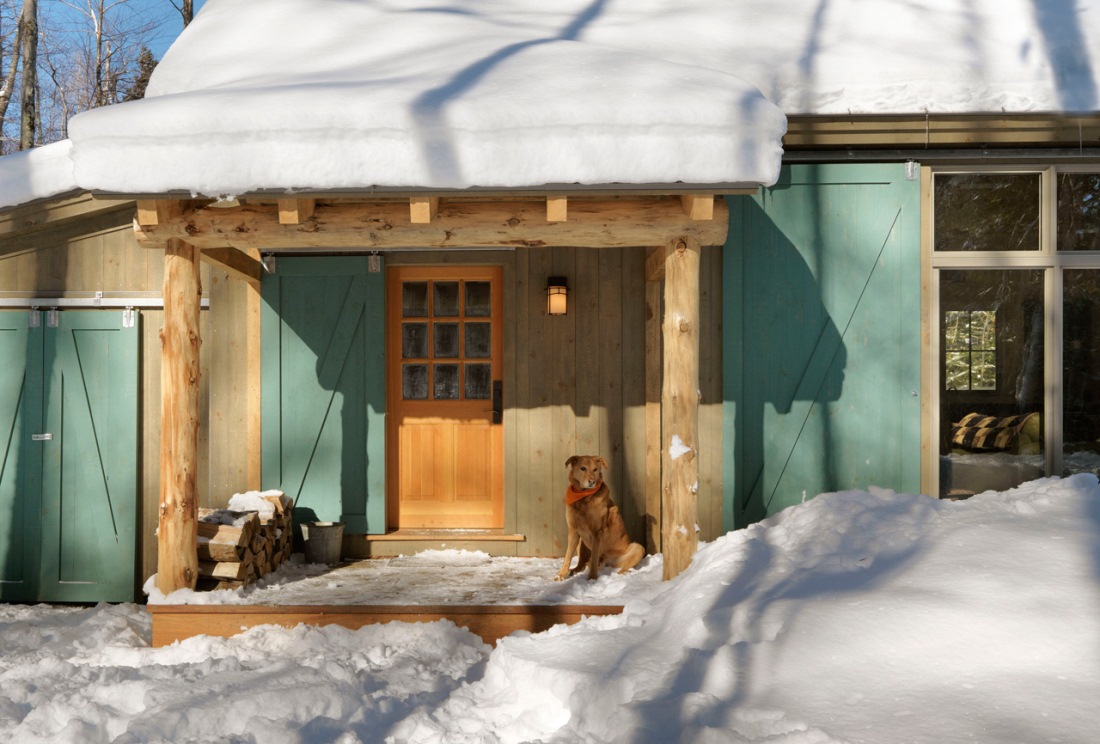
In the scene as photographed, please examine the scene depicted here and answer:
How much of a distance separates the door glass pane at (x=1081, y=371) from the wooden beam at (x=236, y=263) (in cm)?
550

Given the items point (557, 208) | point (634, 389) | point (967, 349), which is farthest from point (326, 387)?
point (967, 349)

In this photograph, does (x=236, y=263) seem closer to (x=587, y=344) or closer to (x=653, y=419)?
(x=587, y=344)

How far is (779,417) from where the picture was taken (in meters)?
5.44

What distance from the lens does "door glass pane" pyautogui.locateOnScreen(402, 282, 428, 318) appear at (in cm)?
605

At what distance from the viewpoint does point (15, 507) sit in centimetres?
568

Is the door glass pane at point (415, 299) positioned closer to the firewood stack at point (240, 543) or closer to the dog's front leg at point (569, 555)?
the firewood stack at point (240, 543)

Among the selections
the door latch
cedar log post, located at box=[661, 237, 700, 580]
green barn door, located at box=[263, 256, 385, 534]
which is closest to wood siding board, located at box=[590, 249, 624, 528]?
the door latch

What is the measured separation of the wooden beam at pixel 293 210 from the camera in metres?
4.02

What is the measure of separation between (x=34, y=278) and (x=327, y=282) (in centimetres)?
209

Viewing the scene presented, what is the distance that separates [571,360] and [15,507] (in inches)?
162

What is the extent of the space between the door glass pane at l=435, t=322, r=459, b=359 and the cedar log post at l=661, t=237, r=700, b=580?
2.22m

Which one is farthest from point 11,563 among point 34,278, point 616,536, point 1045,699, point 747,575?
point 1045,699

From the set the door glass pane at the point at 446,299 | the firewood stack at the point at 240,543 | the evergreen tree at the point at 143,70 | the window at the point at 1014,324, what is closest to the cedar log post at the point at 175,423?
the firewood stack at the point at 240,543

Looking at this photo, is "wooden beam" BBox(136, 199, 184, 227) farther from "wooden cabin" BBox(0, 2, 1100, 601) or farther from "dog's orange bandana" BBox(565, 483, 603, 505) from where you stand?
"dog's orange bandana" BBox(565, 483, 603, 505)
